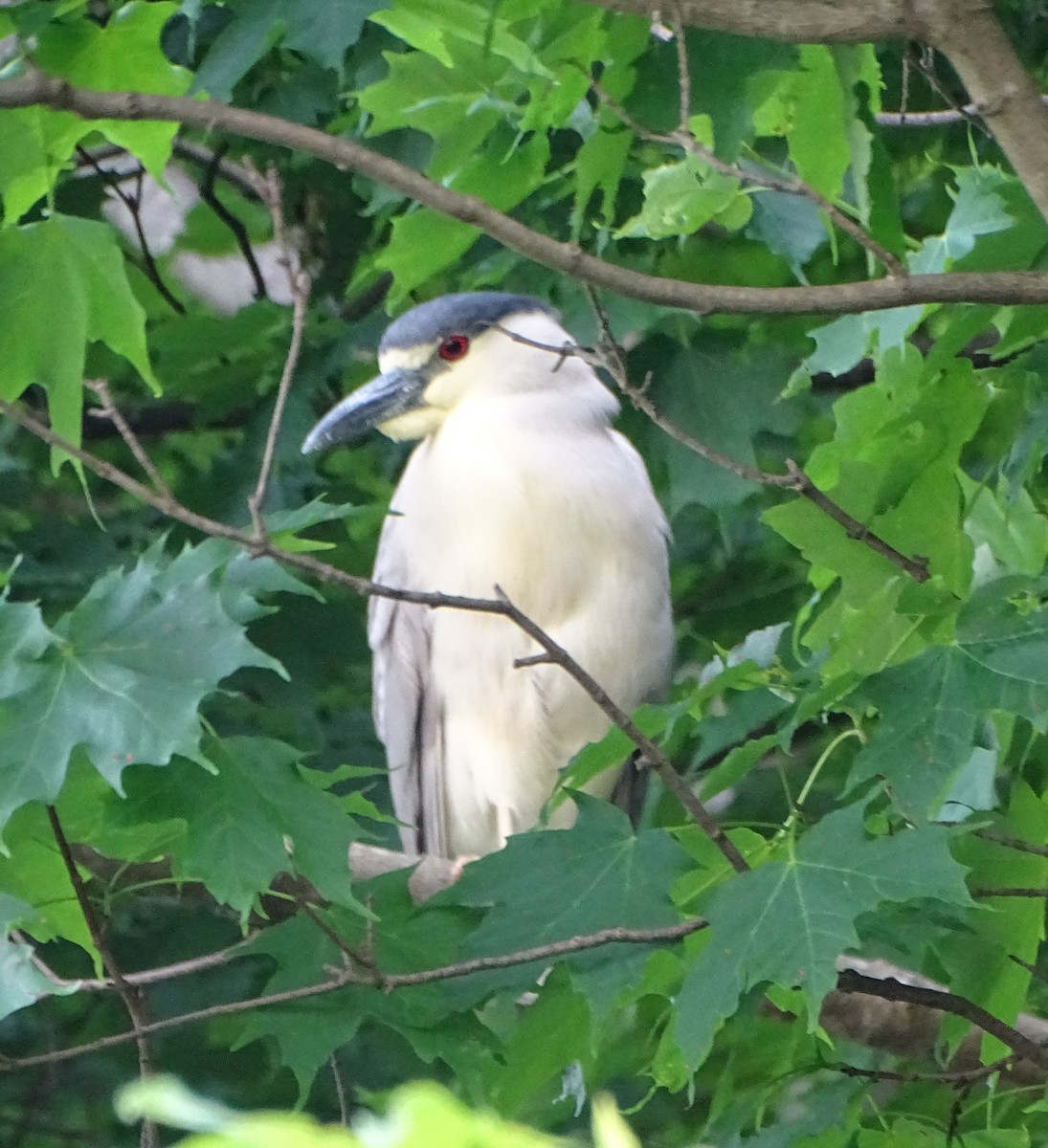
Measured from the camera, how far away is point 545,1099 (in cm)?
211

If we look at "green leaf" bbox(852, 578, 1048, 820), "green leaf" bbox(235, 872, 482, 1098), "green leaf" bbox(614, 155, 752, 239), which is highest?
"green leaf" bbox(614, 155, 752, 239)

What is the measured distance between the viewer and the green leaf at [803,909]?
50.0 inches

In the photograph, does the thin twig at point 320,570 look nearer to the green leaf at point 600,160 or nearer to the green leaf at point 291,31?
the green leaf at point 600,160

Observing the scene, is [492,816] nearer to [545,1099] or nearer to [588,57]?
[545,1099]

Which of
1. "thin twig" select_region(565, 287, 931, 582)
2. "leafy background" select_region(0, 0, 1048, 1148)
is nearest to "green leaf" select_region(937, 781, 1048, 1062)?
"leafy background" select_region(0, 0, 1048, 1148)

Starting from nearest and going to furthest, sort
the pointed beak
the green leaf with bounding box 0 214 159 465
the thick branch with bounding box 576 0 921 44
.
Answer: the thick branch with bounding box 576 0 921 44 → the green leaf with bounding box 0 214 159 465 → the pointed beak

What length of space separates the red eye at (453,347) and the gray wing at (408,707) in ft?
0.95

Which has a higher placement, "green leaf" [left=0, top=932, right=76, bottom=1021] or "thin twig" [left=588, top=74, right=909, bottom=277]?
"thin twig" [left=588, top=74, right=909, bottom=277]

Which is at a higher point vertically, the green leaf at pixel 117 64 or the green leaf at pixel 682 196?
the green leaf at pixel 117 64

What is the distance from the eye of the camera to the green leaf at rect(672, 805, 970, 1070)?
1270mm

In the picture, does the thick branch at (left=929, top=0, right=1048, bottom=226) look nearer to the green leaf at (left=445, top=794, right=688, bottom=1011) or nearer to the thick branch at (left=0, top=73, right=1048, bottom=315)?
the thick branch at (left=0, top=73, right=1048, bottom=315)

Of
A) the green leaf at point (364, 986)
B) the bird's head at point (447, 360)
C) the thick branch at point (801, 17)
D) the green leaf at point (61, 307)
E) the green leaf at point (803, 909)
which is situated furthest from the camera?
the bird's head at point (447, 360)

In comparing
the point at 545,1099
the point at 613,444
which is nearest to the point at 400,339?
the point at 613,444

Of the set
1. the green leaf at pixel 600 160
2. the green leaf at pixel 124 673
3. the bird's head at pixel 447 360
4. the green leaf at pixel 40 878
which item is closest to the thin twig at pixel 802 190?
the green leaf at pixel 600 160
